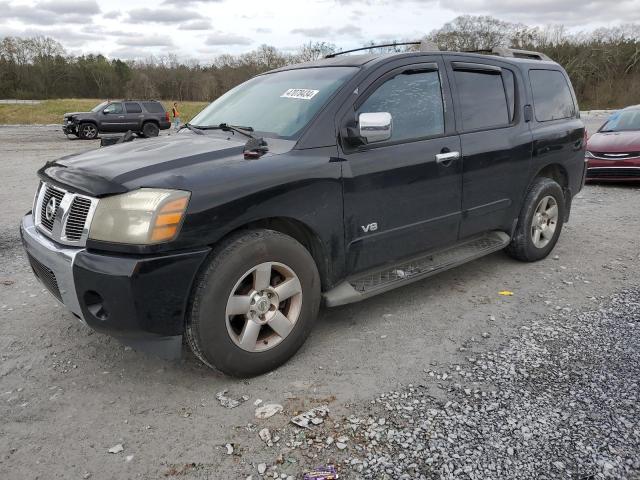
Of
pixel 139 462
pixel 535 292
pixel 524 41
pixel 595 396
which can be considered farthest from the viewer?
pixel 524 41

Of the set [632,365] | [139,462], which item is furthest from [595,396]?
[139,462]

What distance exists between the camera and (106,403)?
9.07 feet

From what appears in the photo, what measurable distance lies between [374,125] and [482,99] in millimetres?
1555

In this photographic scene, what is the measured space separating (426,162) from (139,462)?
2609 mm

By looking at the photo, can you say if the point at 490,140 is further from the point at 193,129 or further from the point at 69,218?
the point at 69,218

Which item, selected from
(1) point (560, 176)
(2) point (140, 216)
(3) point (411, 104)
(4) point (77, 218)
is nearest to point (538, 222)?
(1) point (560, 176)

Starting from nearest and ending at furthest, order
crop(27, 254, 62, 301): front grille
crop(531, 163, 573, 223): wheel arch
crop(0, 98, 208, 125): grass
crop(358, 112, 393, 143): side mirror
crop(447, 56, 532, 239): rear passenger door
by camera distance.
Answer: crop(27, 254, 62, 301): front grille < crop(358, 112, 393, 143): side mirror < crop(447, 56, 532, 239): rear passenger door < crop(531, 163, 573, 223): wheel arch < crop(0, 98, 208, 125): grass

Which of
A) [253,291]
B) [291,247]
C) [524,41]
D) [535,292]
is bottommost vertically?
[535,292]

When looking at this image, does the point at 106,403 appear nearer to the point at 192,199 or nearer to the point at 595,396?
the point at 192,199

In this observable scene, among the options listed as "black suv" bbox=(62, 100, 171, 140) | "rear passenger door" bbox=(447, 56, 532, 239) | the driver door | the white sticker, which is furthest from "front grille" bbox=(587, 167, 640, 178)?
"black suv" bbox=(62, 100, 171, 140)

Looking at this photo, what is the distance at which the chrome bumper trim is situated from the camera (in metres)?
2.63

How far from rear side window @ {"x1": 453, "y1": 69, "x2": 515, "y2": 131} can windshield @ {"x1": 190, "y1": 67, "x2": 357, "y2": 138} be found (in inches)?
41.3

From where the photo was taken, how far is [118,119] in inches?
878

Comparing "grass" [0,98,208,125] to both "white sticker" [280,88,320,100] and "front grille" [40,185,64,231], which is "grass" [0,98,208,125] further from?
"front grille" [40,185,64,231]
